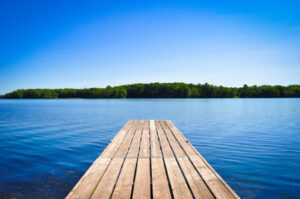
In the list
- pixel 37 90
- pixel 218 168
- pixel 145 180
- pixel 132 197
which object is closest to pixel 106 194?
pixel 132 197

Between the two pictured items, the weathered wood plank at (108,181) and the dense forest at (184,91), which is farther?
the dense forest at (184,91)

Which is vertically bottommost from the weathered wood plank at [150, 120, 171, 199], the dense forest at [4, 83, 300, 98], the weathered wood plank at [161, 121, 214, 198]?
the weathered wood plank at [150, 120, 171, 199]

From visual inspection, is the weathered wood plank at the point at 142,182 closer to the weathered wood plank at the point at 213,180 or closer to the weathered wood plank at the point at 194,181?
the weathered wood plank at the point at 194,181

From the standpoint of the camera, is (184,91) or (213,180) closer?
(213,180)

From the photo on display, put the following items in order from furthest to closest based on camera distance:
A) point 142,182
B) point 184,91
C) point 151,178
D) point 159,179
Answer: point 184,91
point 151,178
point 159,179
point 142,182

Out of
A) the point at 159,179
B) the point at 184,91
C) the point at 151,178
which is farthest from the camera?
the point at 184,91

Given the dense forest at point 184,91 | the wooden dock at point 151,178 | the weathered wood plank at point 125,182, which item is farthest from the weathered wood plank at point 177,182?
the dense forest at point 184,91

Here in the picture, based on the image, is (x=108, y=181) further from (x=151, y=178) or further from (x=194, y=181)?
(x=194, y=181)

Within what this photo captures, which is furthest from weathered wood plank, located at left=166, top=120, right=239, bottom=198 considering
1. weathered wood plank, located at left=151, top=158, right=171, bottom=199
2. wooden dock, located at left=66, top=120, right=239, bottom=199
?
weathered wood plank, located at left=151, top=158, right=171, bottom=199

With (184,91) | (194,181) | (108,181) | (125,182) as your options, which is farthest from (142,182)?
(184,91)

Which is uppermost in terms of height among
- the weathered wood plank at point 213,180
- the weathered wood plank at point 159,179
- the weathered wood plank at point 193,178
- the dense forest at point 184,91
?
the dense forest at point 184,91

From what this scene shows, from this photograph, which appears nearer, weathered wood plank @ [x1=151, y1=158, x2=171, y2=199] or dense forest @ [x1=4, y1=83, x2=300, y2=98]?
weathered wood plank @ [x1=151, y1=158, x2=171, y2=199]

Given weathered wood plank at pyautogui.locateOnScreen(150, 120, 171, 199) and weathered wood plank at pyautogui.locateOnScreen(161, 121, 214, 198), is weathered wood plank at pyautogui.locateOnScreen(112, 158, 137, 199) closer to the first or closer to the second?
weathered wood plank at pyautogui.locateOnScreen(150, 120, 171, 199)

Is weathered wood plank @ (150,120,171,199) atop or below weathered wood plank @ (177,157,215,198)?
below
